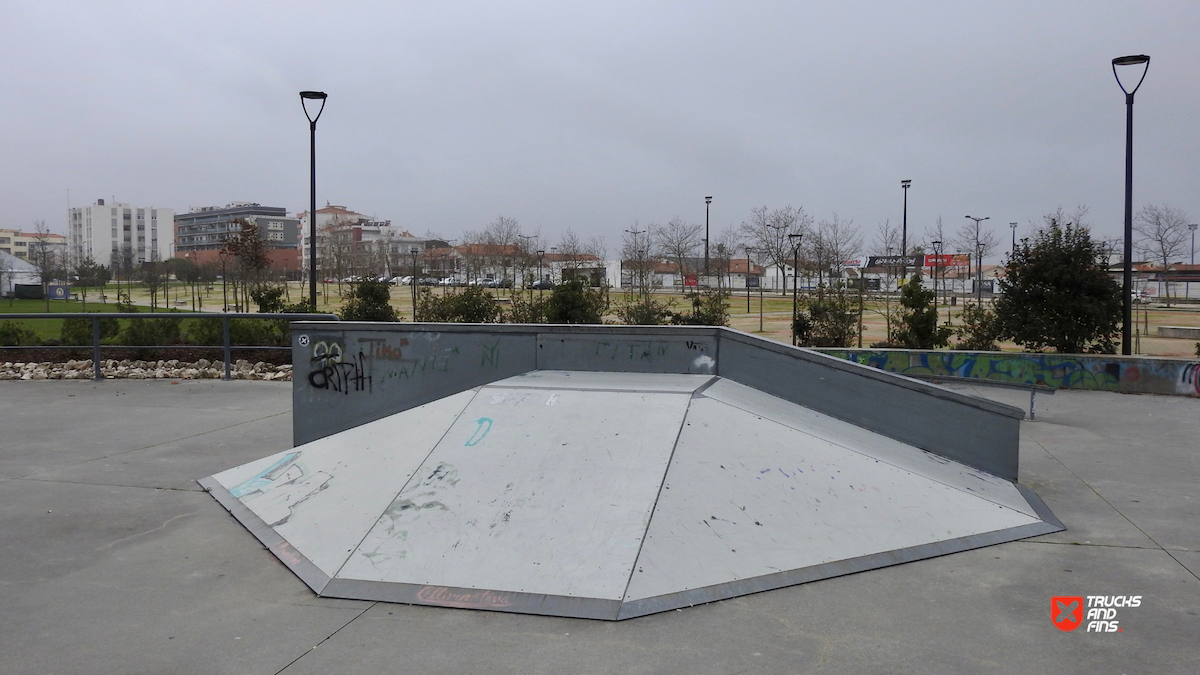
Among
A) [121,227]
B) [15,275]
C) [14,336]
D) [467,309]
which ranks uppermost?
[121,227]

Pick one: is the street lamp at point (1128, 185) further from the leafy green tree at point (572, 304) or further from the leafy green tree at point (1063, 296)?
the leafy green tree at point (572, 304)

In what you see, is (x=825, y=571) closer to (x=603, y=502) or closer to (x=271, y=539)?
(x=603, y=502)

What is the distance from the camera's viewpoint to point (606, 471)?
19.0 feet

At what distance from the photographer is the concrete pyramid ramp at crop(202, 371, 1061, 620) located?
489 cm

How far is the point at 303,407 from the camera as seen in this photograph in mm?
8664

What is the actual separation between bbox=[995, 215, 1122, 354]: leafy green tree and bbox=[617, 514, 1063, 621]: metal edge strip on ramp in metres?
10.6

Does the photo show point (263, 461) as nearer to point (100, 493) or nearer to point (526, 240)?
point (100, 493)

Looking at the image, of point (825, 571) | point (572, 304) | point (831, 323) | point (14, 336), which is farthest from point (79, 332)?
point (825, 571)

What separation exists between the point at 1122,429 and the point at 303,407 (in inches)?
395

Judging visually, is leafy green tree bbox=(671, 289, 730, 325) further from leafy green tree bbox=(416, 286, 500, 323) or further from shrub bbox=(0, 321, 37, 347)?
shrub bbox=(0, 321, 37, 347)

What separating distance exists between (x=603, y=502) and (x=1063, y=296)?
1320 cm

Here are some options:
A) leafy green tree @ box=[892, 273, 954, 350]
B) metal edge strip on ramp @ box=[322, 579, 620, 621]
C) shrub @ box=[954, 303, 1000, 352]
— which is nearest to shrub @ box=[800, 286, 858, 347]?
leafy green tree @ box=[892, 273, 954, 350]

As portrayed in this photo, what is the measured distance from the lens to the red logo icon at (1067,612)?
4422 millimetres

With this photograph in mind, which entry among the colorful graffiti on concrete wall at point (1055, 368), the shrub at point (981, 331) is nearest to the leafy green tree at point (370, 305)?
the colorful graffiti on concrete wall at point (1055, 368)
